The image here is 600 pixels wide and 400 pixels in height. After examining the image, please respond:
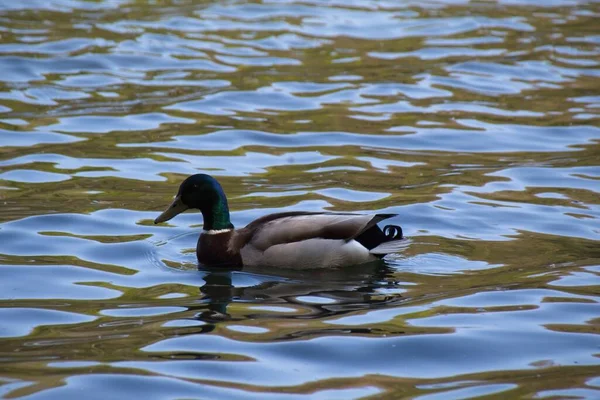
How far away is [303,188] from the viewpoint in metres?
9.70

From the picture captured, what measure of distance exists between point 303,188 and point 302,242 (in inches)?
83.3

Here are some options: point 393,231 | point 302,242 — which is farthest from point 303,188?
point 302,242

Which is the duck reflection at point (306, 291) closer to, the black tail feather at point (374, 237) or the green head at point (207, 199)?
the black tail feather at point (374, 237)

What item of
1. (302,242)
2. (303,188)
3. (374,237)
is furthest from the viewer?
(303,188)

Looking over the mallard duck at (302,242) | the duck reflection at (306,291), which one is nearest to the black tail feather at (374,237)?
the mallard duck at (302,242)

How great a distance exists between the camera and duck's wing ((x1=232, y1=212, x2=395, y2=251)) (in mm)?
7648

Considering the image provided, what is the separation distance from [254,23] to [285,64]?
249 cm

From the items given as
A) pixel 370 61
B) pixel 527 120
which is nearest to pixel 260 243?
pixel 527 120

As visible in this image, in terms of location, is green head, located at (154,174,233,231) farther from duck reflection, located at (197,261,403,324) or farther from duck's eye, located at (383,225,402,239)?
duck's eye, located at (383,225,402,239)

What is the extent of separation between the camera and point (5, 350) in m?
5.79

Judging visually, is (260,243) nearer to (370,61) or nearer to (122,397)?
(122,397)

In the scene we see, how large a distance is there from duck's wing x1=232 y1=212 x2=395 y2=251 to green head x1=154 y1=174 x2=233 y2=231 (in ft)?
0.90

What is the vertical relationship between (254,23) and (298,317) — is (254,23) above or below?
above

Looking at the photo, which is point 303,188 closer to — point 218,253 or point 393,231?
point 393,231
